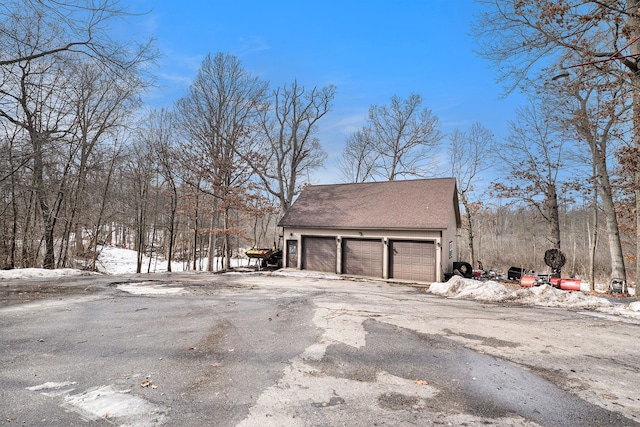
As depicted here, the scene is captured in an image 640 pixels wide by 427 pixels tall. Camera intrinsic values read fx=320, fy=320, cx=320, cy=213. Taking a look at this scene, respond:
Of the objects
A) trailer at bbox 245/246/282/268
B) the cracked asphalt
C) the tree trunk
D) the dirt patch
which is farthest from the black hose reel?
the dirt patch

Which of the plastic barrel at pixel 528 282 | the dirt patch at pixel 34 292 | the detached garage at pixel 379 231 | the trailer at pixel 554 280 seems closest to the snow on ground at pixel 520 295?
the trailer at pixel 554 280

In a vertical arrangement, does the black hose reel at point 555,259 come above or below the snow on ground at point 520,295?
above

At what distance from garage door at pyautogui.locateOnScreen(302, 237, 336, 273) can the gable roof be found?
882 mm

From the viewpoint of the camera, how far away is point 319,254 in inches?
693

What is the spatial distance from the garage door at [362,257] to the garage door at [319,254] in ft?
2.27

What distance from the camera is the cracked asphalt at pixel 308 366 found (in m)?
2.93

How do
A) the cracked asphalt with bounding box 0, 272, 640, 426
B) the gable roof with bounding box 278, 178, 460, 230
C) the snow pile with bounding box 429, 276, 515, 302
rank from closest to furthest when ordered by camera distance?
the cracked asphalt with bounding box 0, 272, 640, 426
the snow pile with bounding box 429, 276, 515, 302
the gable roof with bounding box 278, 178, 460, 230

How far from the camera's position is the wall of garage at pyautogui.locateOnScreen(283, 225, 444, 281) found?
48.6ft

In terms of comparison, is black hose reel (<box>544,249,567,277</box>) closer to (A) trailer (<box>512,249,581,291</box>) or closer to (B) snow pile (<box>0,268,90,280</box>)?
(A) trailer (<box>512,249,581,291</box>)

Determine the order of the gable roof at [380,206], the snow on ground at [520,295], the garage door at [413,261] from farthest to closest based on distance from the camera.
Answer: the gable roof at [380,206], the garage door at [413,261], the snow on ground at [520,295]

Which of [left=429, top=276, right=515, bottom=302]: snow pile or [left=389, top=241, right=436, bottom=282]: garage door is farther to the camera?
[left=389, top=241, right=436, bottom=282]: garage door

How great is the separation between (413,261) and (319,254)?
5070mm

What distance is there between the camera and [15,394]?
3.16 metres

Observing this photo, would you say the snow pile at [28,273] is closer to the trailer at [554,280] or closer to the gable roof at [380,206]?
the gable roof at [380,206]
